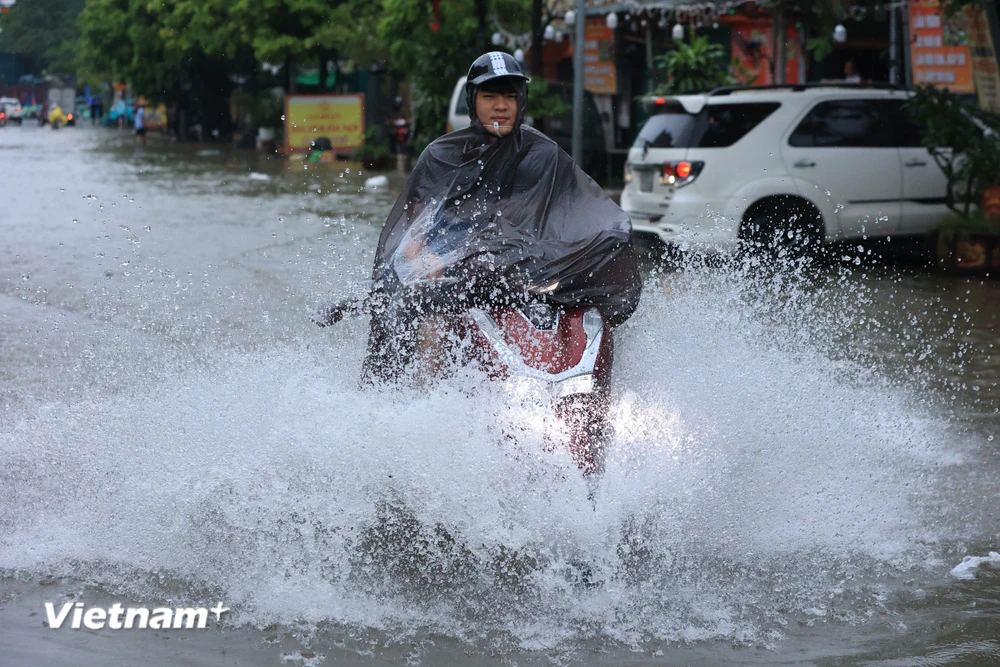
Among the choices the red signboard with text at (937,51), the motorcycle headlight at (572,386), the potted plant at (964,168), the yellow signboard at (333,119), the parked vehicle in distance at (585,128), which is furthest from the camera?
the yellow signboard at (333,119)

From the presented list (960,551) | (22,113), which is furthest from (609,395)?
(22,113)

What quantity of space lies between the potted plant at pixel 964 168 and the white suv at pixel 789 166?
270 millimetres

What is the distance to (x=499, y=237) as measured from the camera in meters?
4.59

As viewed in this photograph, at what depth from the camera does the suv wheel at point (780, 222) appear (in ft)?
40.3

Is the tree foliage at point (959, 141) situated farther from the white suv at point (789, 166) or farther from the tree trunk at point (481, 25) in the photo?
the tree trunk at point (481, 25)

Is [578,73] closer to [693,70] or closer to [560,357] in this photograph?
[693,70]

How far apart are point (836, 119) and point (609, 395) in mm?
8715

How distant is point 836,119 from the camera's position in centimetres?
1253

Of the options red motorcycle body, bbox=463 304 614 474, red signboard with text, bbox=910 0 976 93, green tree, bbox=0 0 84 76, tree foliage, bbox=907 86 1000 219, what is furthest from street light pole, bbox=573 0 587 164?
green tree, bbox=0 0 84 76

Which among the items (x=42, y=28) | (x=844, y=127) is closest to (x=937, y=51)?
(x=844, y=127)

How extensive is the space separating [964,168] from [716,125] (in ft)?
7.72

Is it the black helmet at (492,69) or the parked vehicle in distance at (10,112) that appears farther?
the parked vehicle in distance at (10,112)

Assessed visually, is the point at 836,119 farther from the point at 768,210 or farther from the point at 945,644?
the point at 945,644

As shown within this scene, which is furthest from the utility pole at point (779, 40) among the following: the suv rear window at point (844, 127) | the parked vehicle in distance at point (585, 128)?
the suv rear window at point (844, 127)
